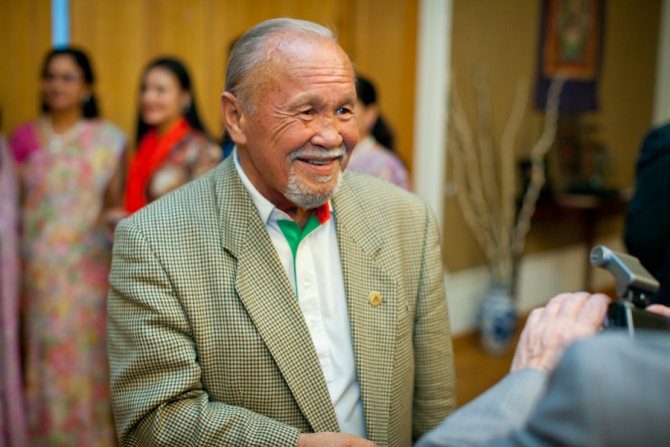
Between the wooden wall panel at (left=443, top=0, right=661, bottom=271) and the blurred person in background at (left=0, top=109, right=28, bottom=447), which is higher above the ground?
the wooden wall panel at (left=443, top=0, right=661, bottom=271)

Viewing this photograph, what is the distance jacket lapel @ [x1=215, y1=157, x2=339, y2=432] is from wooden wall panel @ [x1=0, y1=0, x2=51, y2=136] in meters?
2.09

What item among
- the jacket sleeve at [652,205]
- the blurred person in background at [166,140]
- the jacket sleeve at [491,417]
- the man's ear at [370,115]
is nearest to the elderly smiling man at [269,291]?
the jacket sleeve at [491,417]

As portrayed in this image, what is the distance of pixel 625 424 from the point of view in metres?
0.54

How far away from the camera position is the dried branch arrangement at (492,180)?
13.4ft

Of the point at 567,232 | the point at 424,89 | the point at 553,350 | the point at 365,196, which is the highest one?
the point at 424,89

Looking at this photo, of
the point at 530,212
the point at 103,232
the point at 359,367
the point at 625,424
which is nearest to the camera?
the point at 625,424

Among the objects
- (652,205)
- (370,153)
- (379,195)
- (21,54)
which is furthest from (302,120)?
(21,54)

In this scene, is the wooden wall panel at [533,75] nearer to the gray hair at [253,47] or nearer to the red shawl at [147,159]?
the red shawl at [147,159]

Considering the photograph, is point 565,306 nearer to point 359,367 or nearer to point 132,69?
point 359,367

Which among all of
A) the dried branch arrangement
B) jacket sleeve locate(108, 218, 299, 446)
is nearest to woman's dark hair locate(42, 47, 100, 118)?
jacket sleeve locate(108, 218, 299, 446)

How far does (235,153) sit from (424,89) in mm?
2684

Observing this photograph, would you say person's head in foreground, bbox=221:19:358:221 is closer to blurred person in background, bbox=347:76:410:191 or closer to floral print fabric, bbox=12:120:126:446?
blurred person in background, bbox=347:76:410:191

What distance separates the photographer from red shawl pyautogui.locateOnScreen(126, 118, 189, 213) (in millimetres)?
2605

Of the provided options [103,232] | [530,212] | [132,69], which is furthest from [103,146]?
[530,212]
